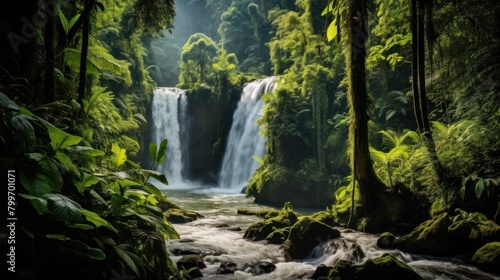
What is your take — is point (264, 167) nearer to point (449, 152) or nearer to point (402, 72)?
point (402, 72)

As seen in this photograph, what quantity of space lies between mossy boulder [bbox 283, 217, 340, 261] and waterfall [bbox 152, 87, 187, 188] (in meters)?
18.1

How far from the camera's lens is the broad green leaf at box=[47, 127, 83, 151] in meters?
3.04

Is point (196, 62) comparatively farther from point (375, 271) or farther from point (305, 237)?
point (375, 271)

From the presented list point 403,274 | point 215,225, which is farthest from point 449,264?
point 215,225

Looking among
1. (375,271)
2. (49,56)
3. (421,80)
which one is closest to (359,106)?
(421,80)

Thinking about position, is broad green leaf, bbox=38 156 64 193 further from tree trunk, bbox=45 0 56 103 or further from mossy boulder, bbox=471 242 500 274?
mossy boulder, bbox=471 242 500 274

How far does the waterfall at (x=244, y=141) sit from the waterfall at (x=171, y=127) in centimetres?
370

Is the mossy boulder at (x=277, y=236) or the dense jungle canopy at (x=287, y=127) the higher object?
the dense jungle canopy at (x=287, y=127)

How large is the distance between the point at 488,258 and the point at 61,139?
6448 millimetres

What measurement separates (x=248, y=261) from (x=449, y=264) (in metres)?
3.48

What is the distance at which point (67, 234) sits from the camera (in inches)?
118

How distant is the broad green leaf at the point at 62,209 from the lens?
2.55 metres

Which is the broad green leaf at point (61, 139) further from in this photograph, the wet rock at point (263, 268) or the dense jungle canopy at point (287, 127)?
the wet rock at point (263, 268)

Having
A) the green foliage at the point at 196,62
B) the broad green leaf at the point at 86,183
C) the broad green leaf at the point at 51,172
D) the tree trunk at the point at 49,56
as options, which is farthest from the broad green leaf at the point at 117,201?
the green foliage at the point at 196,62
